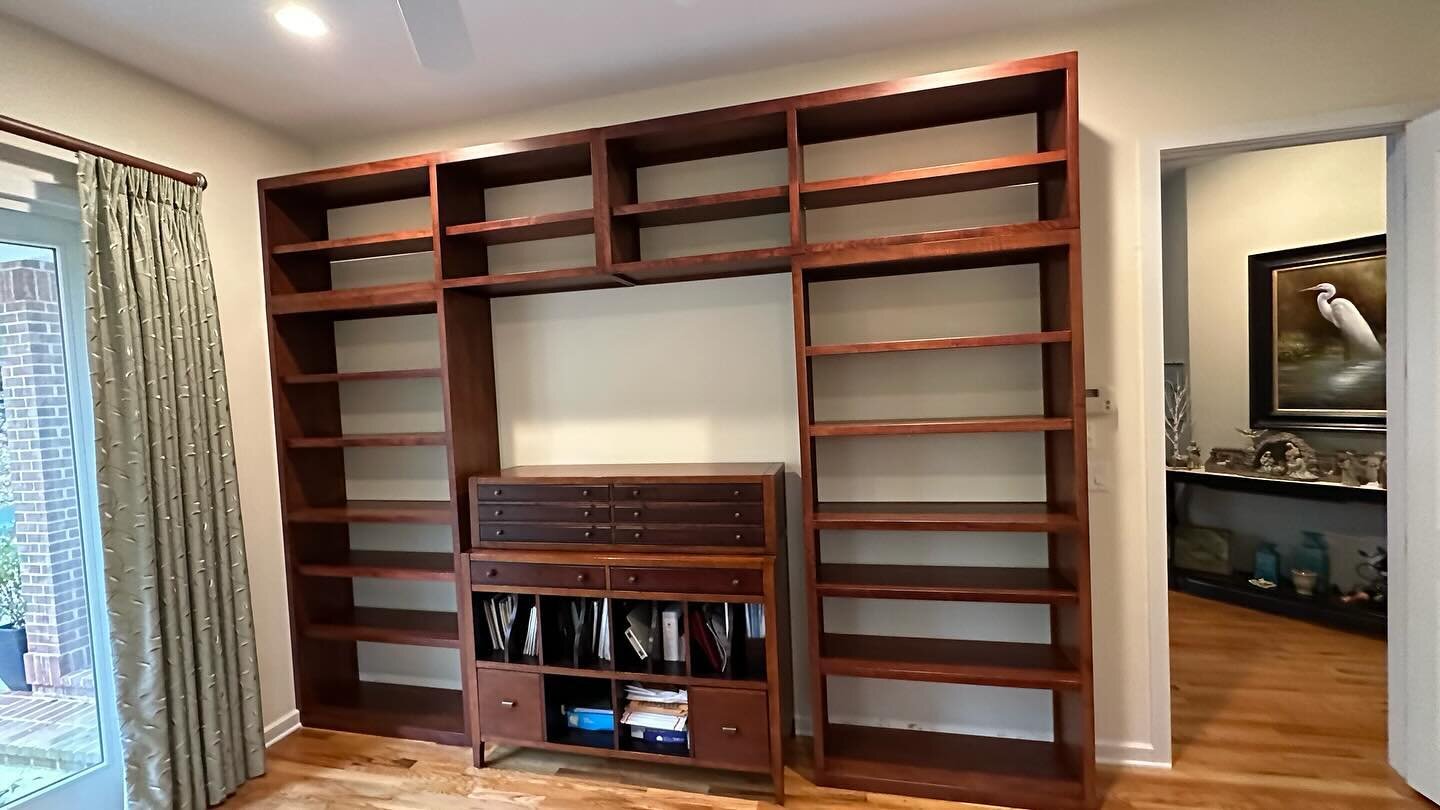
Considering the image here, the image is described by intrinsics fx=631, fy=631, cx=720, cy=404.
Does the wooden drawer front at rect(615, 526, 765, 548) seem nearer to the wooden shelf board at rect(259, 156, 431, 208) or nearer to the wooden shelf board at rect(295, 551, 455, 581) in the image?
Result: the wooden shelf board at rect(295, 551, 455, 581)

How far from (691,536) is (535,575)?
61 cm

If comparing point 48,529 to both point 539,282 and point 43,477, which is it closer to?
point 43,477

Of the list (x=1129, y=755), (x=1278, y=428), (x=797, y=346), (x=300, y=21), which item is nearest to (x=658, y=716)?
(x=797, y=346)

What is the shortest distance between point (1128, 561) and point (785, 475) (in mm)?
1240

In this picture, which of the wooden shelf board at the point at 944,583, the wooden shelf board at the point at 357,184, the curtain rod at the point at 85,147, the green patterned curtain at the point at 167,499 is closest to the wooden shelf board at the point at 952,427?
the wooden shelf board at the point at 944,583

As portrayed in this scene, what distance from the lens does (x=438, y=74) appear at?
7.63ft

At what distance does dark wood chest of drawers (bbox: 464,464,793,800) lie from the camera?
215 cm

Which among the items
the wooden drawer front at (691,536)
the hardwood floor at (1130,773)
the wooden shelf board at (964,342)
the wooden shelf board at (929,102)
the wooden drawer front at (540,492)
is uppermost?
the wooden shelf board at (929,102)

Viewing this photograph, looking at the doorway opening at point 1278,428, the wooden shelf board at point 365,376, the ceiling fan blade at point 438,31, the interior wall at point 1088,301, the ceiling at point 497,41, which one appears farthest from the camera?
the doorway opening at point 1278,428

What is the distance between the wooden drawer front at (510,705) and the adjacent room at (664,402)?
1 cm

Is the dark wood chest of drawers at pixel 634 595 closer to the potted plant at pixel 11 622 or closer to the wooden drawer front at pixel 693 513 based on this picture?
the wooden drawer front at pixel 693 513

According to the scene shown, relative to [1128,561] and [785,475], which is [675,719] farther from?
[1128,561]

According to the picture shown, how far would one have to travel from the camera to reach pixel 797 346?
2123 mm

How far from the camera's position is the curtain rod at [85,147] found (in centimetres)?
183
